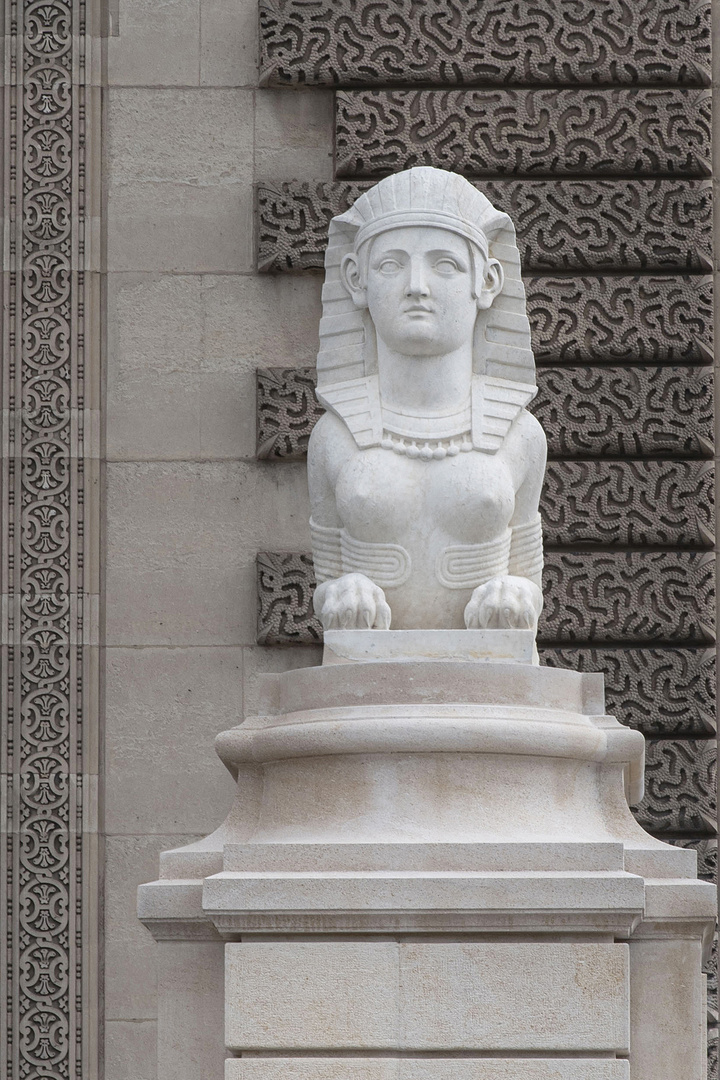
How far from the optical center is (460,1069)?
4.93 metres

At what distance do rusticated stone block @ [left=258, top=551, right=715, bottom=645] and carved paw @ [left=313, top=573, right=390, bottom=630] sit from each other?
8.39 ft

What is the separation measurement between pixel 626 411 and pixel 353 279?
2.69 m

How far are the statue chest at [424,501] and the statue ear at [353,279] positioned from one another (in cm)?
57

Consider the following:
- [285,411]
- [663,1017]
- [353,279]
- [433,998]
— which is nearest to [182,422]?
[285,411]

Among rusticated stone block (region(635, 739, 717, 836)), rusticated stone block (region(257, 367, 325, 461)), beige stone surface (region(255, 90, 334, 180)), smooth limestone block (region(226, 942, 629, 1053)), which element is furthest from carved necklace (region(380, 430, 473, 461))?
beige stone surface (region(255, 90, 334, 180))

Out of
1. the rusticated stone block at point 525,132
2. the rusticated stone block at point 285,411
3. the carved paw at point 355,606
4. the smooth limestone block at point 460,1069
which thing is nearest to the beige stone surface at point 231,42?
the rusticated stone block at point 525,132

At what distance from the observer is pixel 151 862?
8016 mm

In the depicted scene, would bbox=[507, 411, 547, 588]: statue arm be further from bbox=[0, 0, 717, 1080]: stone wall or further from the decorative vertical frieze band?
the decorative vertical frieze band

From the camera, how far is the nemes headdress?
581 centimetres

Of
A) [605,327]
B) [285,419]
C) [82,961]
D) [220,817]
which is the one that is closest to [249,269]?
[285,419]

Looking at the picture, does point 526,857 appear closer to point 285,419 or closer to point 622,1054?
point 622,1054

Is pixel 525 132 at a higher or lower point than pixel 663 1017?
higher

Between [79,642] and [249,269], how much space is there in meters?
1.90

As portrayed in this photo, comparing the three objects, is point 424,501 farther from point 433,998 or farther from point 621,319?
point 621,319
